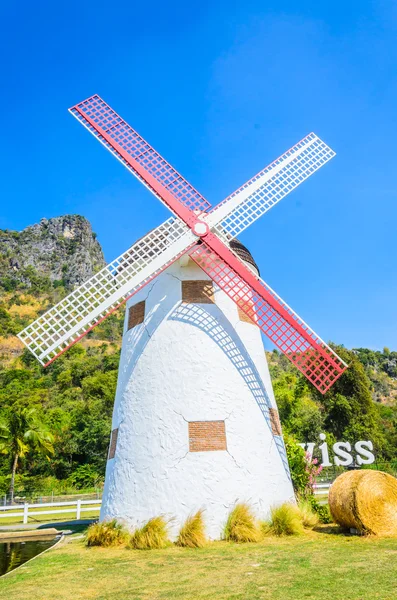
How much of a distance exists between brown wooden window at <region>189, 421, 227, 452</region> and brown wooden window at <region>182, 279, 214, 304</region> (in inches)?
117

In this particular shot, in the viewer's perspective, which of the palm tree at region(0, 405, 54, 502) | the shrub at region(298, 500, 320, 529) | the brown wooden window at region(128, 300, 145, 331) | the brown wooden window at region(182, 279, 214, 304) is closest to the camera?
the shrub at region(298, 500, 320, 529)

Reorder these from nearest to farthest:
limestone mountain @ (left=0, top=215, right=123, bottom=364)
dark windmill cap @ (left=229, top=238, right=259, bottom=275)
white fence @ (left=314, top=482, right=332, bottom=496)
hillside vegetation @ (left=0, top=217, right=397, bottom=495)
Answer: dark windmill cap @ (left=229, top=238, right=259, bottom=275) < white fence @ (left=314, top=482, right=332, bottom=496) < hillside vegetation @ (left=0, top=217, right=397, bottom=495) < limestone mountain @ (left=0, top=215, right=123, bottom=364)

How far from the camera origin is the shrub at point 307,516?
1003cm

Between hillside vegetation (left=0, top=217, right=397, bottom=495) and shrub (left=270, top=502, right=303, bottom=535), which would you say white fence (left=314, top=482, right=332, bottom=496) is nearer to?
hillside vegetation (left=0, top=217, right=397, bottom=495)

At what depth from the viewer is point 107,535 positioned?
9.21 metres

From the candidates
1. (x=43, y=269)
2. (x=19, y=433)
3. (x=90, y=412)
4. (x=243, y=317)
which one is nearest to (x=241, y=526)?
(x=243, y=317)

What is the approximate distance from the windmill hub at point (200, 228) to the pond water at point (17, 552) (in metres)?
7.95

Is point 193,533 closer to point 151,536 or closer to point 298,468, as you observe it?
point 151,536

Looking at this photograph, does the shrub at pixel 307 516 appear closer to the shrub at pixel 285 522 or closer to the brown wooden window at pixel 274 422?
the shrub at pixel 285 522

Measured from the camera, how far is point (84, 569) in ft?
23.9

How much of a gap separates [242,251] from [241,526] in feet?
22.8

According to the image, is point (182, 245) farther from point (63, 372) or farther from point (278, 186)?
point (63, 372)

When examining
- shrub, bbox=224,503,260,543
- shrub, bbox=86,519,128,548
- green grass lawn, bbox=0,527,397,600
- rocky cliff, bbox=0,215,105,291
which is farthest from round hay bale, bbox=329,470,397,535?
rocky cliff, bbox=0,215,105,291

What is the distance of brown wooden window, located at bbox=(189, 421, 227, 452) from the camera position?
32.0 feet
